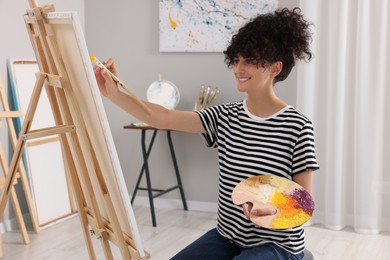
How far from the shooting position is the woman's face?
5.80ft

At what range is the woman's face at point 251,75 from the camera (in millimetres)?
1769

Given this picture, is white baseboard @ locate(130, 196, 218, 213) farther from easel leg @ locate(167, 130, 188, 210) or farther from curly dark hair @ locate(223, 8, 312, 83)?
curly dark hair @ locate(223, 8, 312, 83)

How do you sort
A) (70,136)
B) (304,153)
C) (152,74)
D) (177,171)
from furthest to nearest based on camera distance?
(152,74) < (177,171) < (70,136) < (304,153)

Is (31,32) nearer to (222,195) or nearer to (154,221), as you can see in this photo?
(222,195)

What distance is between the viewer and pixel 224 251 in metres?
1.74

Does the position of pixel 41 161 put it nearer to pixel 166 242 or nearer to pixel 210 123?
pixel 166 242

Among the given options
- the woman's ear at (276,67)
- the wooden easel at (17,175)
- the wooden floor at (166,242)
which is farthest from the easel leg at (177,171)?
the woman's ear at (276,67)

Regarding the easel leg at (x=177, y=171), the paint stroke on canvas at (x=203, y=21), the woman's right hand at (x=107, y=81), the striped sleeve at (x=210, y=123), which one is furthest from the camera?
the easel leg at (x=177, y=171)

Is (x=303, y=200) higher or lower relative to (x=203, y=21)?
lower

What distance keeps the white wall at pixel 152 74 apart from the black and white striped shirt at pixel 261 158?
2.14 m

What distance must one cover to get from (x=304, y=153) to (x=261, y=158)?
0.13 m

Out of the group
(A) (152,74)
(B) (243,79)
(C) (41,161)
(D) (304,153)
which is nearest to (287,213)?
(D) (304,153)

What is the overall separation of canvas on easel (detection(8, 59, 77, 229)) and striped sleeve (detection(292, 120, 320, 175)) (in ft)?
7.58

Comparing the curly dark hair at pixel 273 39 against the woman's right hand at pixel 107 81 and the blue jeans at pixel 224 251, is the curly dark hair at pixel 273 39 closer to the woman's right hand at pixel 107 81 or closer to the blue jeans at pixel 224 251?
the woman's right hand at pixel 107 81
